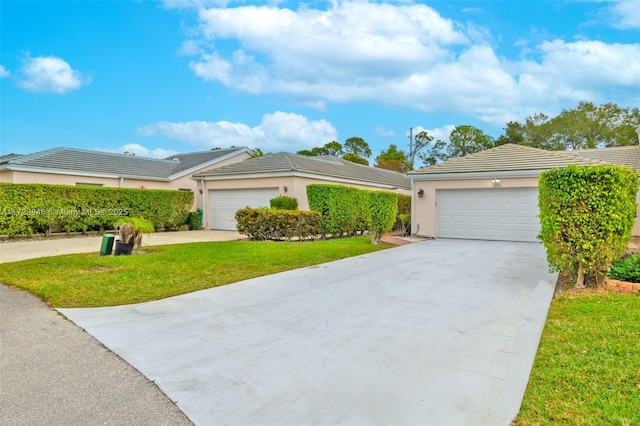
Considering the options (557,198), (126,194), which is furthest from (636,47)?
(126,194)

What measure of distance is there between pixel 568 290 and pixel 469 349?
3.69m

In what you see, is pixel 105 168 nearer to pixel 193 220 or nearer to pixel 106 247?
pixel 193 220

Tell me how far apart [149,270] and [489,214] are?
1189 cm

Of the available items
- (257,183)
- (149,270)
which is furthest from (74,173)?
(149,270)

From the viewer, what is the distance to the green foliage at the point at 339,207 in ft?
47.5

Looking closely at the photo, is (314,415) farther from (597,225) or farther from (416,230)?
(416,230)

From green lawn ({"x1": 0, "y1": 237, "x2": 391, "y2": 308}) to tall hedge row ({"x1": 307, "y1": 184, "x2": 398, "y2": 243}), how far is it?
2.23m

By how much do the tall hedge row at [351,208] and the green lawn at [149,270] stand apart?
223 centimetres

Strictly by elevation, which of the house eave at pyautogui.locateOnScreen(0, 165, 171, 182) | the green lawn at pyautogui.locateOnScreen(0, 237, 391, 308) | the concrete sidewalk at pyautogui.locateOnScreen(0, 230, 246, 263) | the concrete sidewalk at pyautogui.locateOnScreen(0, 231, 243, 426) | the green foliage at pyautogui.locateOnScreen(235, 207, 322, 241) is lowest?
the concrete sidewalk at pyautogui.locateOnScreen(0, 231, 243, 426)

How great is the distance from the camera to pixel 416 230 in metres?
15.7

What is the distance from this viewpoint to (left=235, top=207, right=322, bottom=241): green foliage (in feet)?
44.1

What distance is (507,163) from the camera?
14289mm

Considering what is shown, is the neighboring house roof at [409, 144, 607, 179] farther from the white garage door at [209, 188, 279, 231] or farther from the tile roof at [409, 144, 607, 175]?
the white garage door at [209, 188, 279, 231]

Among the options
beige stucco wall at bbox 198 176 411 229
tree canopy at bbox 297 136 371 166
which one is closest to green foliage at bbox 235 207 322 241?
beige stucco wall at bbox 198 176 411 229
